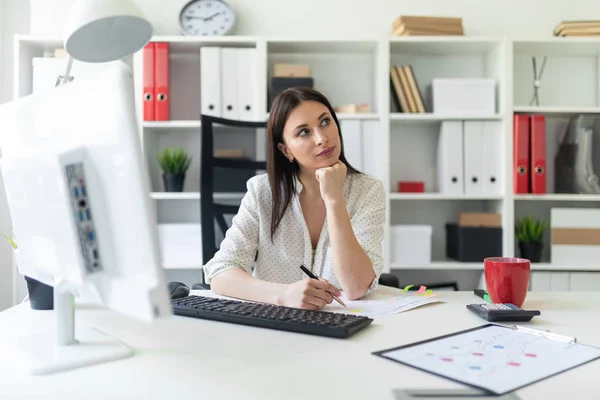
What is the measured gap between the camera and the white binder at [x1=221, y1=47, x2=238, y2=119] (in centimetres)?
274

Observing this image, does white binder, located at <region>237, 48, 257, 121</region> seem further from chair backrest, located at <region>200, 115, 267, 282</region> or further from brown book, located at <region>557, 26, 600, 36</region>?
brown book, located at <region>557, 26, 600, 36</region>

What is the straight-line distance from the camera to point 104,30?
97 cm

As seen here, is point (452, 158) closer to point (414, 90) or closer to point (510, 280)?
point (414, 90)

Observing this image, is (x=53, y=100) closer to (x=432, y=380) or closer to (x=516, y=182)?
(x=432, y=380)

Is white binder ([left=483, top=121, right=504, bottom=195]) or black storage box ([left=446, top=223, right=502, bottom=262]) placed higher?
white binder ([left=483, top=121, right=504, bottom=195])

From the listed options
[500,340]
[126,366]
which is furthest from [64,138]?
[500,340]

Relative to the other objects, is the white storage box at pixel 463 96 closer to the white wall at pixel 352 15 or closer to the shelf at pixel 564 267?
the white wall at pixel 352 15

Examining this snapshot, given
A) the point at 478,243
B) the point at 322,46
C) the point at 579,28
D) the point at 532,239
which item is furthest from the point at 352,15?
the point at 532,239

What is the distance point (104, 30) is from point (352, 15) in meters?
2.24

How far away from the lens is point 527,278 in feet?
3.67


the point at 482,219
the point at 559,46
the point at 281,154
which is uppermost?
the point at 559,46

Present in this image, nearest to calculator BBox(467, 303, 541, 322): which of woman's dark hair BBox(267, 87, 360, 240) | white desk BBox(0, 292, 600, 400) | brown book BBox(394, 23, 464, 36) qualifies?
white desk BBox(0, 292, 600, 400)

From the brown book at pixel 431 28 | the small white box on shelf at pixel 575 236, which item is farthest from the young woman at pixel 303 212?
the small white box on shelf at pixel 575 236

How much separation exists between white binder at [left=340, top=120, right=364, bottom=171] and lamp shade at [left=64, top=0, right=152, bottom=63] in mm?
1761
